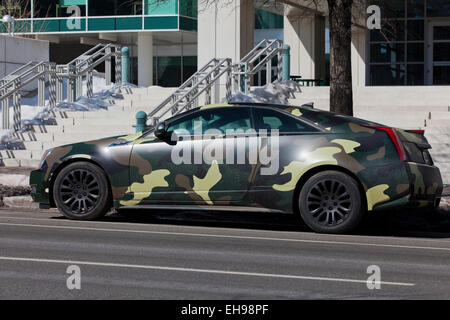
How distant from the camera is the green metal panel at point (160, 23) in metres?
42.9

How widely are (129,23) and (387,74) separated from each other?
1312 centimetres

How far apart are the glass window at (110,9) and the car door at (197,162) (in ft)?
108

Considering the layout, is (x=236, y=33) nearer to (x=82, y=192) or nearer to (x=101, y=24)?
(x=82, y=192)

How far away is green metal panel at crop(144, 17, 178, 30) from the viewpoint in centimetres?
4288

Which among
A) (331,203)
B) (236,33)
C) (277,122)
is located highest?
(236,33)

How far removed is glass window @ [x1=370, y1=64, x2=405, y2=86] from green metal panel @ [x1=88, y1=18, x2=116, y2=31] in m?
13.4

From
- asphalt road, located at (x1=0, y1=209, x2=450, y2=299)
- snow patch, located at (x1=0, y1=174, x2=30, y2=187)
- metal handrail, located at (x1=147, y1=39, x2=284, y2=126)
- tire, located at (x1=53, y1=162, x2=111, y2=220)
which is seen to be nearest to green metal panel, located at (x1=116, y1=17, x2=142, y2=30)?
metal handrail, located at (x1=147, y1=39, x2=284, y2=126)

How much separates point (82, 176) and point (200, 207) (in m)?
1.60

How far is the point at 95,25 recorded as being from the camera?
44.3 metres

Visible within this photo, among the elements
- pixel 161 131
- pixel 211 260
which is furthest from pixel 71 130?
pixel 211 260

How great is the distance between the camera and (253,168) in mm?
11312

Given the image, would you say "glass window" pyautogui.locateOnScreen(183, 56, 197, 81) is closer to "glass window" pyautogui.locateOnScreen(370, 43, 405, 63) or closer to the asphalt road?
"glass window" pyautogui.locateOnScreen(370, 43, 405, 63)

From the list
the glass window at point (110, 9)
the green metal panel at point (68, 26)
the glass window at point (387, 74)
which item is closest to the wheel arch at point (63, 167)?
the glass window at point (387, 74)

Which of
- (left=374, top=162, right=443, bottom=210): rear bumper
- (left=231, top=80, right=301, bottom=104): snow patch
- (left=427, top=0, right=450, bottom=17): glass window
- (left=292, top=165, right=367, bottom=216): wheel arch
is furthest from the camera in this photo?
(left=427, top=0, right=450, bottom=17): glass window
